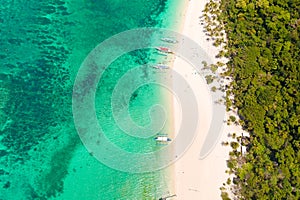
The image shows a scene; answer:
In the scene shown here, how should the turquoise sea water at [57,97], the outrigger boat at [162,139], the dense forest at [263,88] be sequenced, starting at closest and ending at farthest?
the turquoise sea water at [57,97] → the dense forest at [263,88] → the outrigger boat at [162,139]

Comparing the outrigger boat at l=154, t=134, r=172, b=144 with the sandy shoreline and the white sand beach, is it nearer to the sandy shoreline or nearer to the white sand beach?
the sandy shoreline

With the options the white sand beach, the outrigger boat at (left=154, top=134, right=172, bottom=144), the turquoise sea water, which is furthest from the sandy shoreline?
the turquoise sea water

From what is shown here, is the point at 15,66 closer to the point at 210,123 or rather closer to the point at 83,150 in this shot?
the point at 83,150

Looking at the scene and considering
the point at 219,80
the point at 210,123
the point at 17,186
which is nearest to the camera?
the point at 17,186

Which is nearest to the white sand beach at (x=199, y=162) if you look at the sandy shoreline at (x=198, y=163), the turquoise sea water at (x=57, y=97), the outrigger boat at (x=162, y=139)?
the sandy shoreline at (x=198, y=163)

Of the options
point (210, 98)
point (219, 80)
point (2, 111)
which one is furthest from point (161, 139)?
point (2, 111)

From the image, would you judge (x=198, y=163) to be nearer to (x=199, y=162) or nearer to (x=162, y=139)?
(x=199, y=162)

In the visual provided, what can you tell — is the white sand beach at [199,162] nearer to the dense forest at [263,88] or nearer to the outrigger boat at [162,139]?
the dense forest at [263,88]
